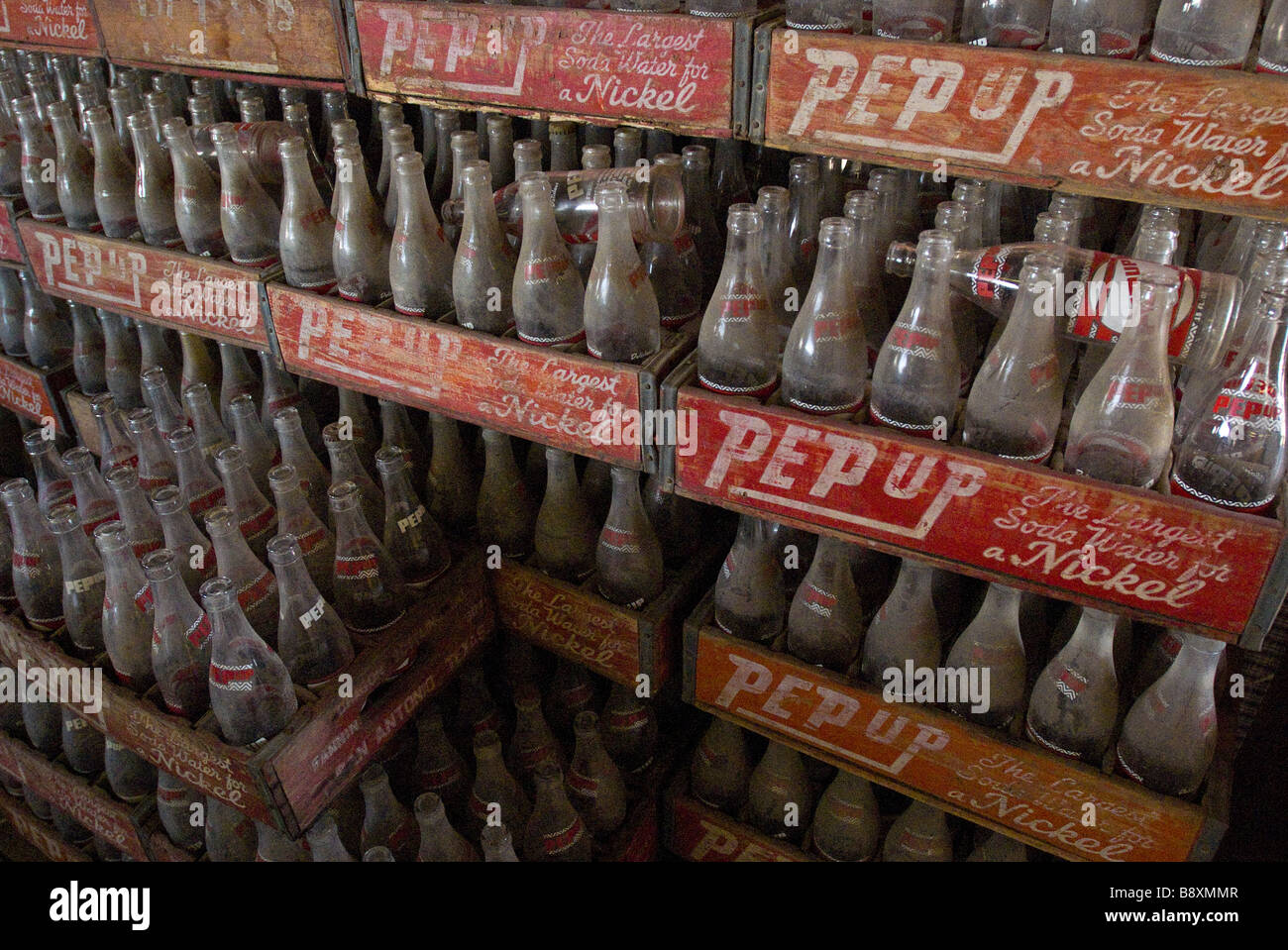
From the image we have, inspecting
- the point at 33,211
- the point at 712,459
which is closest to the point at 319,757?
the point at 712,459

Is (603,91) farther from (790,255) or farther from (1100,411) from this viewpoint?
(1100,411)

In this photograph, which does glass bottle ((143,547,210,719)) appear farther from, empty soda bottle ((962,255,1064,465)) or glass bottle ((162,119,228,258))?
empty soda bottle ((962,255,1064,465))

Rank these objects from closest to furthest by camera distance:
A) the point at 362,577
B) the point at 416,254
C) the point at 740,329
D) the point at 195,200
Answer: the point at 740,329
the point at 416,254
the point at 362,577
the point at 195,200

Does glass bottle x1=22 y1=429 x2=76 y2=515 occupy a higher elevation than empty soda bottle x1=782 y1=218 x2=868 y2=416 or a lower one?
lower

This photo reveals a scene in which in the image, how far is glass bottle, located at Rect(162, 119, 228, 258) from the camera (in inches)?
67.2

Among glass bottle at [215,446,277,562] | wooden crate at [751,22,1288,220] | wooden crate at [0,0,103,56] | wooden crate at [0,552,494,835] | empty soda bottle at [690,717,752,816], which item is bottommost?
empty soda bottle at [690,717,752,816]

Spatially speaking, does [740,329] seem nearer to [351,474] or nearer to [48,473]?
[351,474]

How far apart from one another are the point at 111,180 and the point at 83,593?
34.0 inches

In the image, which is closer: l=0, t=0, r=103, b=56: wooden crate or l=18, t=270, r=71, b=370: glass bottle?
l=0, t=0, r=103, b=56: wooden crate

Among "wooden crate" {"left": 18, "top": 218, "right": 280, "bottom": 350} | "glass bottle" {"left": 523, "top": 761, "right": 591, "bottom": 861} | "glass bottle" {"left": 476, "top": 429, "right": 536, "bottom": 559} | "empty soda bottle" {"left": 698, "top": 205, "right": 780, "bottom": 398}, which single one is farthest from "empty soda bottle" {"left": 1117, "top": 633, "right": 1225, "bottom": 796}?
"wooden crate" {"left": 18, "top": 218, "right": 280, "bottom": 350}

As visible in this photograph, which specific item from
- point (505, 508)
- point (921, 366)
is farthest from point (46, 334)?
point (921, 366)

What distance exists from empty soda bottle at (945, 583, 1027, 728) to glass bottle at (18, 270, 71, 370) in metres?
2.31

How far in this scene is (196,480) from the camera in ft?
5.83

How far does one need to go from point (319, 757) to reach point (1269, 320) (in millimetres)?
1479
